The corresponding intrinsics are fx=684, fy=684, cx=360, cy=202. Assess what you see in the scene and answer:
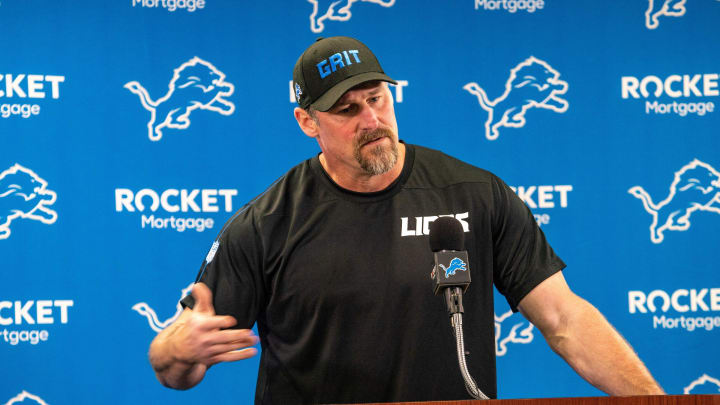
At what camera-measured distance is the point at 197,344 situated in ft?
4.40

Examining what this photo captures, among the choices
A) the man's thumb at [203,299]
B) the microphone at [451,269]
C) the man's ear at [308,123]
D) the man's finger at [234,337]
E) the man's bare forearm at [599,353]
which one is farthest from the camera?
the man's ear at [308,123]

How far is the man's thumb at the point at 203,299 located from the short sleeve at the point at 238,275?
0.04 metres

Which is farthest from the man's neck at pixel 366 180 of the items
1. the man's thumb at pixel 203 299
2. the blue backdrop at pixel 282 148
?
the blue backdrop at pixel 282 148

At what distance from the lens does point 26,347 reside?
252cm

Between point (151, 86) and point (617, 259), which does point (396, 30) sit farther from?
point (617, 259)

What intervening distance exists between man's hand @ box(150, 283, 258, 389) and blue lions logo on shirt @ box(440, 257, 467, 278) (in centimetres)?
42

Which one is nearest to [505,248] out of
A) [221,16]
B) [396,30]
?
[396,30]

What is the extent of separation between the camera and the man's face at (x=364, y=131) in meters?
1.65

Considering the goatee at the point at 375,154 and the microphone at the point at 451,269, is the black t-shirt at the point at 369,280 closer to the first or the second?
the goatee at the point at 375,154

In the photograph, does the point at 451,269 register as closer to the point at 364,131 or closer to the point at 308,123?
the point at 364,131

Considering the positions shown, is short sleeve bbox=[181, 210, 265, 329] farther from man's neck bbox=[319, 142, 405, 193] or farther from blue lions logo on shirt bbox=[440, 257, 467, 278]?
blue lions logo on shirt bbox=[440, 257, 467, 278]

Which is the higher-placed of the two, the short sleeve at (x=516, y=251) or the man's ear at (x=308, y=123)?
the man's ear at (x=308, y=123)

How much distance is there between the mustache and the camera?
5.45 feet

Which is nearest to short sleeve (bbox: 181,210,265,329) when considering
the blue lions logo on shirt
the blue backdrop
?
the blue lions logo on shirt
